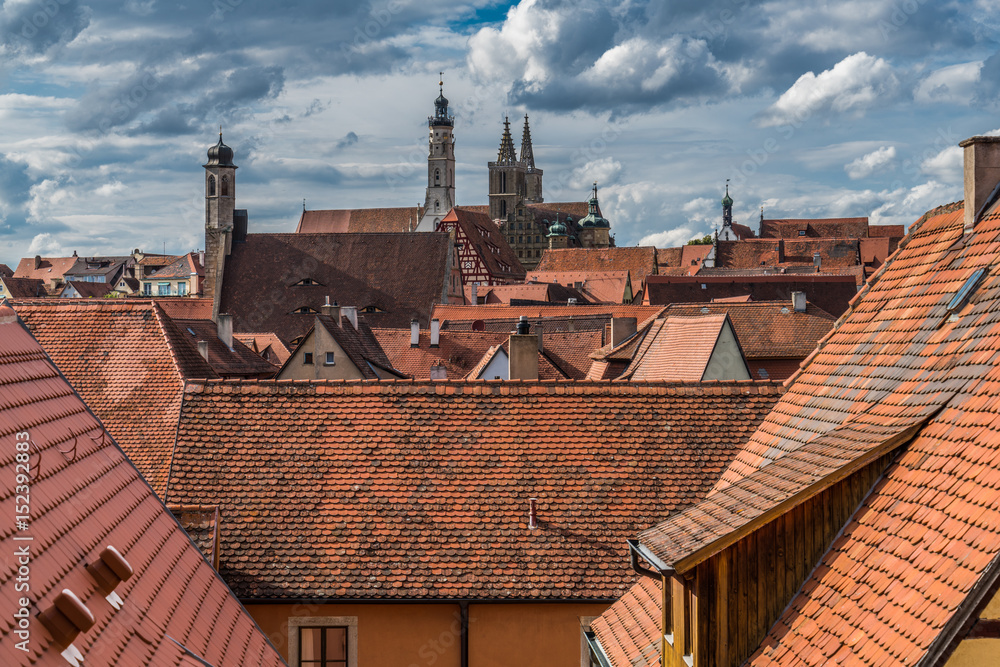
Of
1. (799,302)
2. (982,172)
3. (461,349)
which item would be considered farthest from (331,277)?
(982,172)

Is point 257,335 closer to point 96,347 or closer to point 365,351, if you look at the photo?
point 365,351

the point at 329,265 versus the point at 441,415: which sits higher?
the point at 329,265

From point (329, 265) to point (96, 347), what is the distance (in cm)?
3812

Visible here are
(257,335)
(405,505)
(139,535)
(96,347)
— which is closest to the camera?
(139,535)

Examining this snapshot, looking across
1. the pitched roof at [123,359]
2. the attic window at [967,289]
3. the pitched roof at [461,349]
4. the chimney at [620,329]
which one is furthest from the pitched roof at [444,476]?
the pitched roof at [461,349]

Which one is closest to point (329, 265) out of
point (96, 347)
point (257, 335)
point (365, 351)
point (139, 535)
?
point (257, 335)

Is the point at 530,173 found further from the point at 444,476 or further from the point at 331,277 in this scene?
the point at 444,476

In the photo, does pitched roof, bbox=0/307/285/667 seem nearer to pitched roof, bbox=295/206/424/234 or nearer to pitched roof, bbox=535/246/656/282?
pitched roof, bbox=535/246/656/282

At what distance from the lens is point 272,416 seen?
12844 millimetres

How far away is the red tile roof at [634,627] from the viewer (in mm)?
8570

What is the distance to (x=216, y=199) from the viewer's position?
222 ft

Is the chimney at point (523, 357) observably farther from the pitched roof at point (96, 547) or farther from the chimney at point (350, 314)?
the chimney at point (350, 314)

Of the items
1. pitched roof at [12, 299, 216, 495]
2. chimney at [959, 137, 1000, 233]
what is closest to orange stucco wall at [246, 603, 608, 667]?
chimney at [959, 137, 1000, 233]

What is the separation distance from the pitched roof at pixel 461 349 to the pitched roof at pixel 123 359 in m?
18.3
